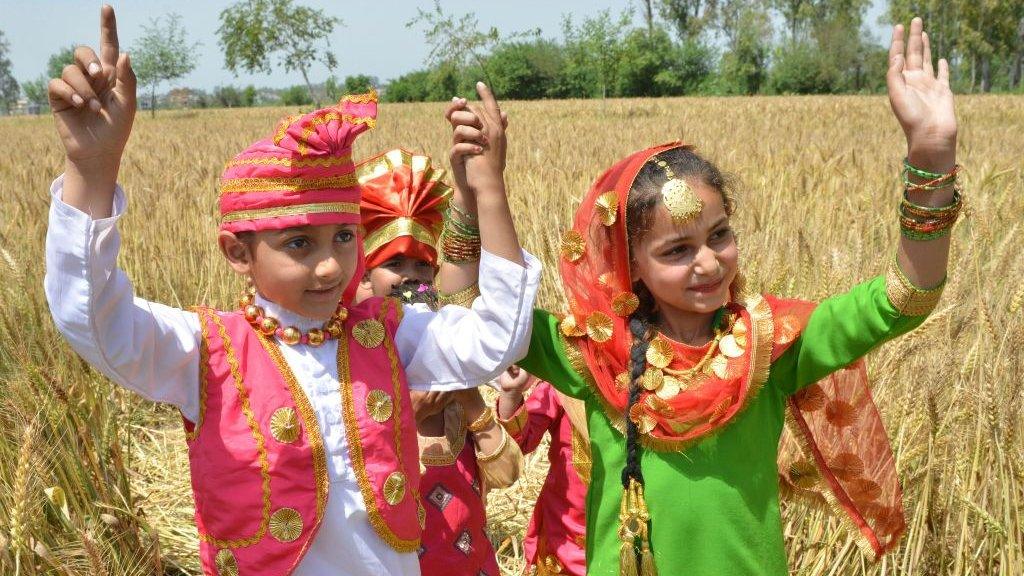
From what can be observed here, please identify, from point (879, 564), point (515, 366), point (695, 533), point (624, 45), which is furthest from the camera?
point (624, 45)

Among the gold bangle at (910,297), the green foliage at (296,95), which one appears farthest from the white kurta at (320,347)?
the green foliage at (296,95)

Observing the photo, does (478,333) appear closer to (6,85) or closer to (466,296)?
(466,296)

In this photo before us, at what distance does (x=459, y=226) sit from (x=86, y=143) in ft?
2.07

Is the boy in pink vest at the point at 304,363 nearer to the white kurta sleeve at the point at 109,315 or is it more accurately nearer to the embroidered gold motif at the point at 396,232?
the white kurta sleeve at the point at 109,315

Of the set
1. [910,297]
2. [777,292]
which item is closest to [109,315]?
[910,297]

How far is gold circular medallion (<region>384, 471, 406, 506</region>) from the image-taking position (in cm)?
144

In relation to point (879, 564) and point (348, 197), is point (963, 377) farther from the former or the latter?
point (348, 197)

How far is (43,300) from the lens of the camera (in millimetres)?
2748

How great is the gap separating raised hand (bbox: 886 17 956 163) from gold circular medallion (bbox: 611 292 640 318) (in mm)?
534

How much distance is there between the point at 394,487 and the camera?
1446 millimetres

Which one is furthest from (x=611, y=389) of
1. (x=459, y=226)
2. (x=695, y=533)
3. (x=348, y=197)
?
(x=348, y=197)

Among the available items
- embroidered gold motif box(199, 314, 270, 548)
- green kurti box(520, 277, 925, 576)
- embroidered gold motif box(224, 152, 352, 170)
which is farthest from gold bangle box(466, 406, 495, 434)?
embroidered gold motif box(224, 152, 352, 170)

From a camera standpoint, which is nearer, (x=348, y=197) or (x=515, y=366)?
(x=348, y=197)

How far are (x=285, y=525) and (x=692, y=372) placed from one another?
77 centimetres
